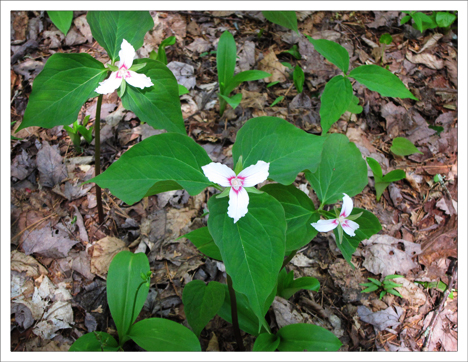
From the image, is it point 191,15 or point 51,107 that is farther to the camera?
point 191,15

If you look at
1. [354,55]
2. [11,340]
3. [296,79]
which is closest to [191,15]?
[296,79]

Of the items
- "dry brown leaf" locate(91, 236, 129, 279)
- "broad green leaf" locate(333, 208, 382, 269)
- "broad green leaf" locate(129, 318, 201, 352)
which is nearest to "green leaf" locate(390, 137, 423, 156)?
"broad green leaf" locate(333, 208, 382, 269)

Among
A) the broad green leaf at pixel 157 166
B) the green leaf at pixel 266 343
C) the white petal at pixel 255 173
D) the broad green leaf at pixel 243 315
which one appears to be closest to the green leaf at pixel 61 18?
the broad green leaf at pixel 157 166

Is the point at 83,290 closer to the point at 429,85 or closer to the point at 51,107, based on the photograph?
the point at 51,107

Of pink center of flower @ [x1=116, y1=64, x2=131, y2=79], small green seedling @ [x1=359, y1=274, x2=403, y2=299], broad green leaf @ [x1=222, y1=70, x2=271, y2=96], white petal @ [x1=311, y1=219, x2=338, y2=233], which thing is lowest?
small green seedling @ [x1=359, y1=274, x2=403, y2=299]

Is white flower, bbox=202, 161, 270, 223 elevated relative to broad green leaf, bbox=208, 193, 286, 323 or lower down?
elevated

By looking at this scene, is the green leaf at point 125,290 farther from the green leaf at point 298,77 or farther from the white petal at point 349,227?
the green leaf at point 298,77

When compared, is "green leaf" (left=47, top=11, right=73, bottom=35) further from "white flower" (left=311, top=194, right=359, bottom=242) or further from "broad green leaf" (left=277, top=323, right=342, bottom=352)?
"broad green leaf" (left=277, top=323, right=342, bottom=352)
